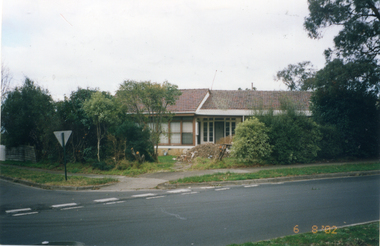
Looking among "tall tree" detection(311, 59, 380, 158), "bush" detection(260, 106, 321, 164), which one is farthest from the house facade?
"bush" detection(260, 106, 321, 164)

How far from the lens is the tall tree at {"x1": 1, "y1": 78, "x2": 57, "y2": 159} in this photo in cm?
1877

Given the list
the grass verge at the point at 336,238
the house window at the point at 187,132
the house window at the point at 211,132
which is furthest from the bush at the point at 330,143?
the grass verge at the point at 336,238

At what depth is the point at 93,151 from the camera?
1689 centimetres

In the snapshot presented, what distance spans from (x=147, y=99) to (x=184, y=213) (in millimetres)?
9836

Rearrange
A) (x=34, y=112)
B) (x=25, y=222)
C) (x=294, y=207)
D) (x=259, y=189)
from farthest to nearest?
(x=34, y=112) → (x=259, y=189) → (x=294, y=207) → (x=25, y=222)

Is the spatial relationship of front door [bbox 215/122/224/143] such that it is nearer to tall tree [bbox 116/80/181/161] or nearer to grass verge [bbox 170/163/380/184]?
tall tree [bbox 116/80/181/161]

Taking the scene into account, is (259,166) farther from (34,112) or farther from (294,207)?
(34,112)

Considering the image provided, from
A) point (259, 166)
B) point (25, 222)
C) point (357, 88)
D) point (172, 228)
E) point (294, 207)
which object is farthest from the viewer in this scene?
point (357, 88)

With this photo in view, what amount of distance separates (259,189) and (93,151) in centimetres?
1083

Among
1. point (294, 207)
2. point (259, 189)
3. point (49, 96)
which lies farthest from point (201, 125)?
point (294, 207)

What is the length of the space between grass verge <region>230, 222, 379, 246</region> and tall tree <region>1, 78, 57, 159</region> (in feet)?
55.7

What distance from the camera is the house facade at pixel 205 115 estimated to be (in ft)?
78.0

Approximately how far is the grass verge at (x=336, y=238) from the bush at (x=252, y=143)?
10.1 meters

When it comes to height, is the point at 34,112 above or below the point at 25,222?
above
